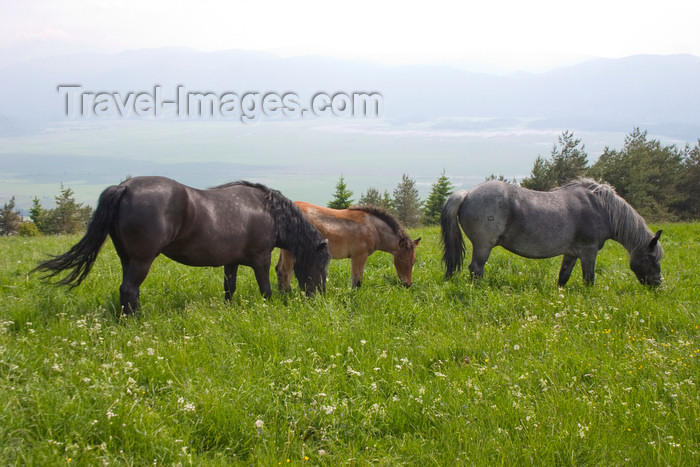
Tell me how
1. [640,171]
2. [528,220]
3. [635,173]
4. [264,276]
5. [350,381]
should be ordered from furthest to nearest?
1. [635,173]
2. [640,171]
3. [528,220]
4. [264,276]
5. [350,381]

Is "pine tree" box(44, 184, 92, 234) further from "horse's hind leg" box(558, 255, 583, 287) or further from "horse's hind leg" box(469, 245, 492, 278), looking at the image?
"horse's hind leg" box(558, 255, 583, 287)

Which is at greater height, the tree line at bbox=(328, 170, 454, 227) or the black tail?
the black tail

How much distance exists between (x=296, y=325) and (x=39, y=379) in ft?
8.46

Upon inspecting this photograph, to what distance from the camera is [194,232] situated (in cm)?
634

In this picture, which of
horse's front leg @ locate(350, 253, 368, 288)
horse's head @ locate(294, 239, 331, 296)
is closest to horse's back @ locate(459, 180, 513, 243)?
horse's front leg @ locate(350, 253, 368, 288)

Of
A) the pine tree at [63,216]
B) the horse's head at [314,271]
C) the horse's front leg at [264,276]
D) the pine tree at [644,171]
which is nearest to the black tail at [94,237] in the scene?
the horse's front leg at [264,276]

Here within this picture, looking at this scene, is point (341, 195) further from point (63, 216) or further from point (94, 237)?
point (63, 216)

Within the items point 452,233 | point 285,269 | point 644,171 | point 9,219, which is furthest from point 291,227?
point 9,219

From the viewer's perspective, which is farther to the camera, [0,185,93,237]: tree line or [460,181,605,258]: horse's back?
[0,185,93,237]: tree line

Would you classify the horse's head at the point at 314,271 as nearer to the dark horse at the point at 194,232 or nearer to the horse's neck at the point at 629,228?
the dark horse at the point at 194,232

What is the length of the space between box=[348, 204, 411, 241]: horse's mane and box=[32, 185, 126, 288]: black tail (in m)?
4.35

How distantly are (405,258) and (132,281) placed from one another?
4677 millimetres

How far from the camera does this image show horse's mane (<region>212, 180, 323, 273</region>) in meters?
7.20

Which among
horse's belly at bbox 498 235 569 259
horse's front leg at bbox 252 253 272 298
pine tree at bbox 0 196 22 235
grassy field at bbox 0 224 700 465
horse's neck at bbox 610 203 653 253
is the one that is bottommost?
pine tree at bbox 0 196 22 235
